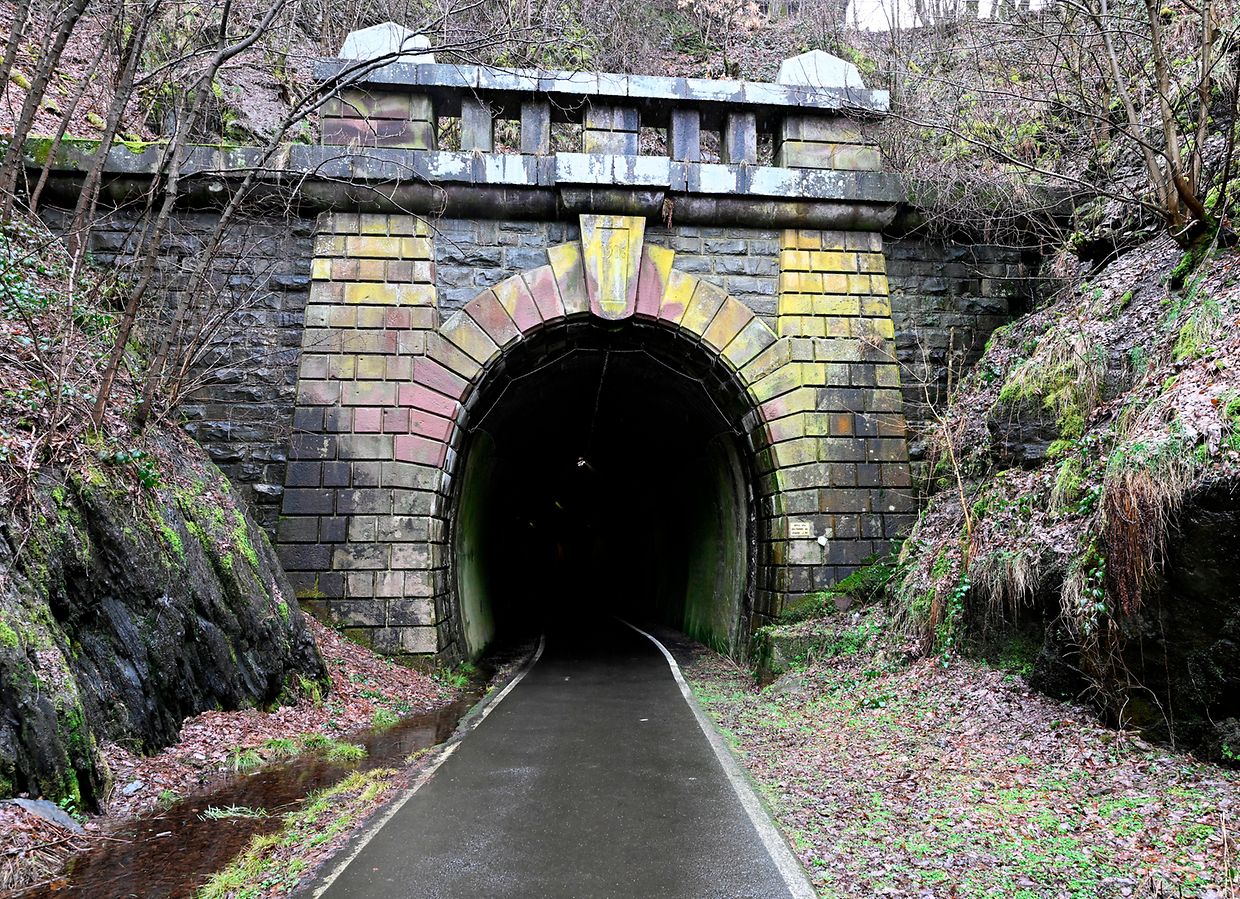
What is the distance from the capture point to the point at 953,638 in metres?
7.48

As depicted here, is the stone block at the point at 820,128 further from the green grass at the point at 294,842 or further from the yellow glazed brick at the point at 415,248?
the green grass at the point at 294,842

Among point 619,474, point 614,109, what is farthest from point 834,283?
point 619,474

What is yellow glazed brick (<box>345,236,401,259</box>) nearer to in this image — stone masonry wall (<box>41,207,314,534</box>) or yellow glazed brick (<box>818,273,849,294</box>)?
stone masonry wall (<box>41,207,314,534</box>)

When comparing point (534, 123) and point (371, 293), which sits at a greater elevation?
point (534, 123)

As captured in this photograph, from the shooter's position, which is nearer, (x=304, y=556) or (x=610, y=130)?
(x=304, y=556)

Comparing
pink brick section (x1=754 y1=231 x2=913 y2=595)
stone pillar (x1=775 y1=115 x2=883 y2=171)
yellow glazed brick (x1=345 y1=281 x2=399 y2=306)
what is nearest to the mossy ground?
pink brick section (x1=754 y1=231 x2=913 y2=595)

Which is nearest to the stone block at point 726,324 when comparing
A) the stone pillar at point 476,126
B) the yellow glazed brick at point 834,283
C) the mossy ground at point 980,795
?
the yellow glazed brick at point 834,283

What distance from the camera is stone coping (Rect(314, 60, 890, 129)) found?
32.1 ft

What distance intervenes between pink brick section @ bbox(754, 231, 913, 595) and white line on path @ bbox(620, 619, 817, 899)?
2.91 metres

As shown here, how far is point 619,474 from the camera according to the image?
2266 cm

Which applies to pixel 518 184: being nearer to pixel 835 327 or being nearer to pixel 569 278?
pixel 569 278

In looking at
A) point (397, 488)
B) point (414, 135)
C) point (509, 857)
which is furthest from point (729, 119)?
point (509, 857)

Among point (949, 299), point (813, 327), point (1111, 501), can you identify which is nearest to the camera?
point (1111, 501)

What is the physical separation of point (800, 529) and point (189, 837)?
7230mm
